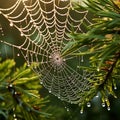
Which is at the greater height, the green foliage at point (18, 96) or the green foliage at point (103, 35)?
the green foliage at point (103, 35)

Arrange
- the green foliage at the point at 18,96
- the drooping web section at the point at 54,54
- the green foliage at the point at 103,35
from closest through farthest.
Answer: the green foliage at the point at 103,35, the green foliage at the point at 18,96, the drooping web section at the point at 54,54

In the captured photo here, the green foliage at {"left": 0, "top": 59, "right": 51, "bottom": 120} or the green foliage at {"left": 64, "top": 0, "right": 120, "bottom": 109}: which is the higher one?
the green foliage at {"left": 64, "top": 0, "right": 120, "bottom": 109}

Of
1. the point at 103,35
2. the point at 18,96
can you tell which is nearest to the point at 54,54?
the point at 18,96

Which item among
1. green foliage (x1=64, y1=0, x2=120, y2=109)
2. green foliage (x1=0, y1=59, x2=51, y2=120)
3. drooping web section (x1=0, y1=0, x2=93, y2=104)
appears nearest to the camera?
green foliage (x1=64, y1=0, x2=120, y2=109)

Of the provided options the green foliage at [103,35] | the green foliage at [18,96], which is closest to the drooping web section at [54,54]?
the green foliage at [18,96]

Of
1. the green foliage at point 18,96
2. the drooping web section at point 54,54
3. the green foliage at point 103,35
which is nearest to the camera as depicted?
the green foliage at point 103,35

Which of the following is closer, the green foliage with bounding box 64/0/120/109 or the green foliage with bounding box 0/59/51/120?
the green foliage with bounding box 64/0/120/109

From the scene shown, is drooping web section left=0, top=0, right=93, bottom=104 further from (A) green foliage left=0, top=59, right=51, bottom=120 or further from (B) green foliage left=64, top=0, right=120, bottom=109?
(B) green foliage left=64, top=0, right=120, bottom=109

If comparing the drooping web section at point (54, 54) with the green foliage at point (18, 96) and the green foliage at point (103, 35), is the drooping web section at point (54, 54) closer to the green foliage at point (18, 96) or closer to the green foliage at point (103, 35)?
the green foliage at point (18, 96)

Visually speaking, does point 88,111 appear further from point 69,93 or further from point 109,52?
point 109,52

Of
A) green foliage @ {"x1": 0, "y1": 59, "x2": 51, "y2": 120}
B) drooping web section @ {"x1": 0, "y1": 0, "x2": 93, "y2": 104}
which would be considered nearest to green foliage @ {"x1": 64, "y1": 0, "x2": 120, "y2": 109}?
green foliage @ {"x1": 0, "y1": 59, "x2": 51, "y2": 120}

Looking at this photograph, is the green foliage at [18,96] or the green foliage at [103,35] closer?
the green foliage at [103,35]
